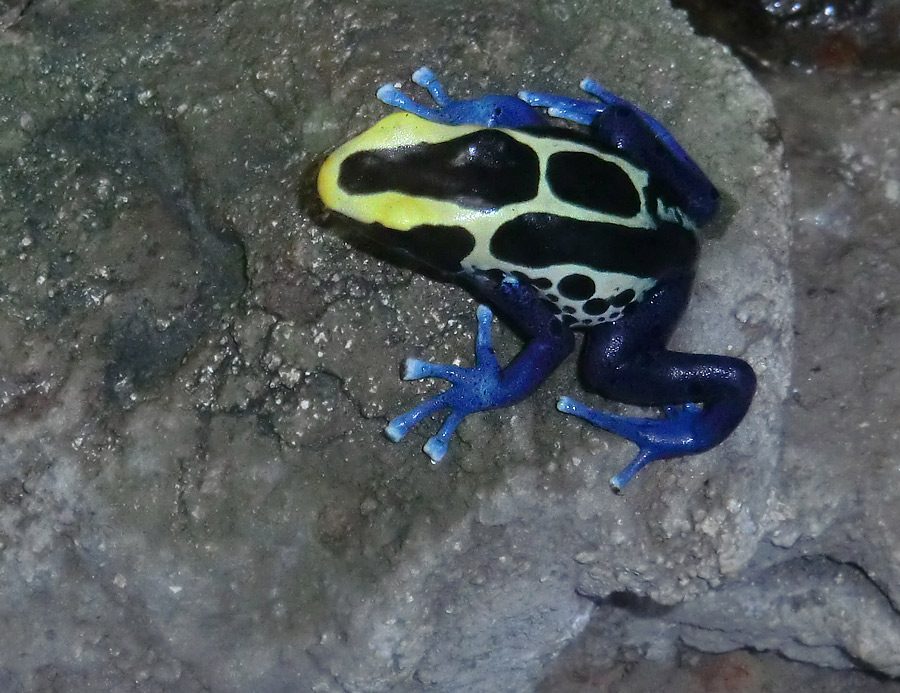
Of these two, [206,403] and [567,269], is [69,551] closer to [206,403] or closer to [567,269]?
[206,403]

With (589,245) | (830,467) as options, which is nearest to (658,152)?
(589,245)

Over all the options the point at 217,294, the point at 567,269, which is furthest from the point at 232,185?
the point at 567,269

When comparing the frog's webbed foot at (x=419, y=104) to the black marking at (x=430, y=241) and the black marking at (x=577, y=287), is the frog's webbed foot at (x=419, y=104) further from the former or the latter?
the black marking at (x=577, y=287)

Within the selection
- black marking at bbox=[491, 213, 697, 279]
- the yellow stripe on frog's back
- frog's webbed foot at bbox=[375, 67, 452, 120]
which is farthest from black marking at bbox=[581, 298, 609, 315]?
frog's webbed foot at bbox=[375, 67, 452, 120]

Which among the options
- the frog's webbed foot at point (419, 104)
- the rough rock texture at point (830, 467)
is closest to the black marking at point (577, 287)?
the frog's webbed foot at point (419, 104)

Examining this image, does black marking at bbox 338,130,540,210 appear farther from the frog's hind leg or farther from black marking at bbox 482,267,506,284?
the frog's hind leg

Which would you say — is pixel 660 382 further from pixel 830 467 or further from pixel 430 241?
pixel 430 241
